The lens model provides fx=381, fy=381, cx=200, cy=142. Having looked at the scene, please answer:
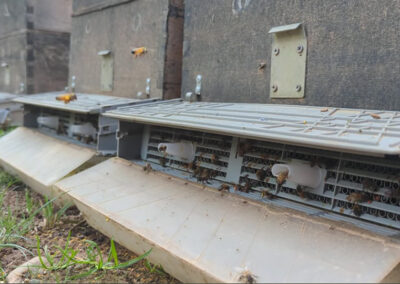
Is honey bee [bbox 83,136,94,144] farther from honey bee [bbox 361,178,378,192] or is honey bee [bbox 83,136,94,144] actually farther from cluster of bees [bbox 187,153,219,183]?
honey bee [bbox 361,178,378,192]

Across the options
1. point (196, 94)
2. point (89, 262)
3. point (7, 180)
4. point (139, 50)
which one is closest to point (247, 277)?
point (89, 262)

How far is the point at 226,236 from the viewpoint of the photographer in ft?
7.09

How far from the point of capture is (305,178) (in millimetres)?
2275

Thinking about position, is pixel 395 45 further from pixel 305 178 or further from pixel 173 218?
pixel 173 218

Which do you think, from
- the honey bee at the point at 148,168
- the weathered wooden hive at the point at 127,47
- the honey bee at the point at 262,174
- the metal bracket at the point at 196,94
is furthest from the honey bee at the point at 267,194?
the weathered wooden hive at the point at 127,47

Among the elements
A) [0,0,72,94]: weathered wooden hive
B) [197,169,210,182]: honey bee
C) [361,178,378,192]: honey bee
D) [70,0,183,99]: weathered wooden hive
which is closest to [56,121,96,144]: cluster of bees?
[70,0,183,99]: weathered wooden hive

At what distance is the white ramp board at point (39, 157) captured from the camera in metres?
4.05

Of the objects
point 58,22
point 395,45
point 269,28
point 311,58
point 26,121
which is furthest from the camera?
point 58,22

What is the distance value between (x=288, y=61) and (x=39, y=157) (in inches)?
128

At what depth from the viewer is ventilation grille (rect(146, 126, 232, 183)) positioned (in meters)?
2.93

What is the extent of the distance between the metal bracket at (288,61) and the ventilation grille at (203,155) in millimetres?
697

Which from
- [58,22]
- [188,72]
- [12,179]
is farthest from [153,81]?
[58,22]

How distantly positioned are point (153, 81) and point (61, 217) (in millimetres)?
1972

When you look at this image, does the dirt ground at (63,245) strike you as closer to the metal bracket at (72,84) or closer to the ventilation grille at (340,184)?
the ventilation grille at (340,184)
